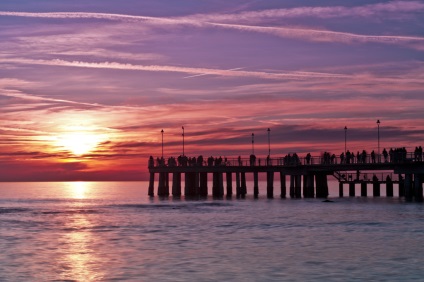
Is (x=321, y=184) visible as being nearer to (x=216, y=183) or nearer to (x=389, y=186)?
(x=389, y=186)

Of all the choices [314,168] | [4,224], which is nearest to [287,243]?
[4,224]

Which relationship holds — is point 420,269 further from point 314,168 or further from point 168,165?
point 168,165

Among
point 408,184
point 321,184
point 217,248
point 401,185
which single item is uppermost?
point 408,184

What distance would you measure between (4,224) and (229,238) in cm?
2296

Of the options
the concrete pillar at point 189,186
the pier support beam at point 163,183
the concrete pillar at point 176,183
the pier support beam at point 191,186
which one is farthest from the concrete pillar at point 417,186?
the pier support beam at point 163,183

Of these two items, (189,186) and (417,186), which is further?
(189,186)

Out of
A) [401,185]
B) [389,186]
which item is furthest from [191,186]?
[401,185]

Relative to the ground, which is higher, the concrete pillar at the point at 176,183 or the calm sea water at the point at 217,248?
the concrete pillar at the point at 176,183

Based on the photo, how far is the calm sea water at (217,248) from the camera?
3444cm

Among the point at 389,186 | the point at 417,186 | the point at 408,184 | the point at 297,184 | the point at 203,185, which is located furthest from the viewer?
the point at 203,185

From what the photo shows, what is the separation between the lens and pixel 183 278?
33188mm

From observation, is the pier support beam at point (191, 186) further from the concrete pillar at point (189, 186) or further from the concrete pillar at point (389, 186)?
the concrete pillar at point (389, 186)

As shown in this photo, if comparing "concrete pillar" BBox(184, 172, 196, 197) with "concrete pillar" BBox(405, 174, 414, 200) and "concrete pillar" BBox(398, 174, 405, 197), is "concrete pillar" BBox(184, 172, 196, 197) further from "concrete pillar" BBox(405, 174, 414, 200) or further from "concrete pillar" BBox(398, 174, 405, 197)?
"concrete pillar" BBox(405, 174, 414, 200)

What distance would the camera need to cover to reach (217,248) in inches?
1736
